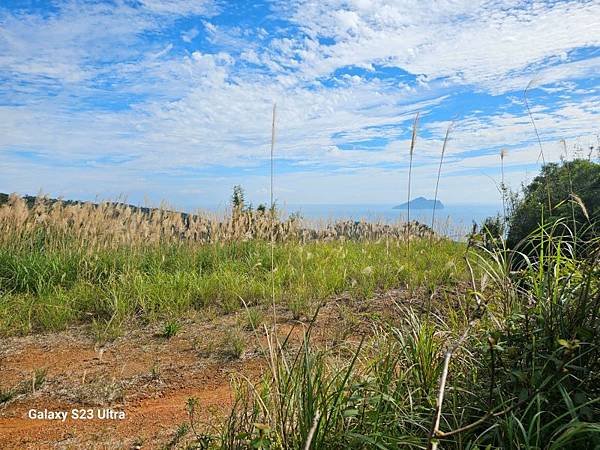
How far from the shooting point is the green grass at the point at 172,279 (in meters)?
5.20

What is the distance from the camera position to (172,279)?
19.5ft

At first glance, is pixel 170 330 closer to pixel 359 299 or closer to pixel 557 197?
pixel 359 299

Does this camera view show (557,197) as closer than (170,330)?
No

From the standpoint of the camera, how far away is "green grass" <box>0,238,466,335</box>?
17.1 feet

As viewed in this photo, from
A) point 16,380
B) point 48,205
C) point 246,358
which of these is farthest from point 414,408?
point 48,205

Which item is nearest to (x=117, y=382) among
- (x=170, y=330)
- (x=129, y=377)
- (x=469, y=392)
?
(x=129, y=377)

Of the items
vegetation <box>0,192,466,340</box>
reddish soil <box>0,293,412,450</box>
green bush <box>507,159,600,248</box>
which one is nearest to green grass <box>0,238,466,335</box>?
vegetation <box>0,192,466,340</box>

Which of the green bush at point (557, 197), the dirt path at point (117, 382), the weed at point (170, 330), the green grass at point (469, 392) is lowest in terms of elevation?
the dirt path at point (117, 382)

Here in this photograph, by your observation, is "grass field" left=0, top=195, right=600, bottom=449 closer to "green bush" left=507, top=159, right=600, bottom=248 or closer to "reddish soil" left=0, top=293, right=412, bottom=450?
"reddish soil" left=0, top=293, right=412, bottom=450

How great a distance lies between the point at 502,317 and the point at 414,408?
915 millimetres

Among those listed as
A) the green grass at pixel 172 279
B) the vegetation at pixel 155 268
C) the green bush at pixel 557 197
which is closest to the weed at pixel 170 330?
the vegetation at pixel 155 268

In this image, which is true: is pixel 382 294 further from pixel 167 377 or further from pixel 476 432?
pixel 476 432

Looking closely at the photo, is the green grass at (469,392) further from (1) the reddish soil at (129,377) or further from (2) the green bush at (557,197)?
(2) the green bush at (557,197)

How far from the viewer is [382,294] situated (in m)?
5.89
